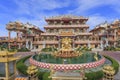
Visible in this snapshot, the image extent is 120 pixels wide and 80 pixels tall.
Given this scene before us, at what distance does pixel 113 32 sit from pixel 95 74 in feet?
130

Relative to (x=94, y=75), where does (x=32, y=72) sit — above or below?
above

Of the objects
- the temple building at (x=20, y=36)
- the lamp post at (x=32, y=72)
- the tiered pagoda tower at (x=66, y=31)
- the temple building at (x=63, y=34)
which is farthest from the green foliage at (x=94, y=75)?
the temple building at (x=20, y=36)

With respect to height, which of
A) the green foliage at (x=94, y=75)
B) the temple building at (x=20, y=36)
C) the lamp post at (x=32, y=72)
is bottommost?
the green foliage at (x=94, y=75)

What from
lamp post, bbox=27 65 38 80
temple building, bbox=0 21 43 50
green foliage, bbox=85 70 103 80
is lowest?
green foliage, bbox=85 70 103 80

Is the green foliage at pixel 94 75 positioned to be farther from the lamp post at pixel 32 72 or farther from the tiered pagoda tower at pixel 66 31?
the tiered pagoda tower at pixel 66 31

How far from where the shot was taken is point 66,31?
5075 centimetres

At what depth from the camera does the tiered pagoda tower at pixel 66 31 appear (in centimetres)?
4794

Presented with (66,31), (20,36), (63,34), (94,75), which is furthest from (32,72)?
(66,31)

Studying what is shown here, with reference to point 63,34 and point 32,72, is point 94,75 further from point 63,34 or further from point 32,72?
point 63,34

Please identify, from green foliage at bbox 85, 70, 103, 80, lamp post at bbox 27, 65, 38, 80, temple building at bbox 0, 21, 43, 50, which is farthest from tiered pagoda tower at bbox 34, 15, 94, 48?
lamp post at bbox 27, 65, 38, 80

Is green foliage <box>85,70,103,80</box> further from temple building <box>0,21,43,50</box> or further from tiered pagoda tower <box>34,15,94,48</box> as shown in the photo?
temple building <box>0,21,43,50</box>

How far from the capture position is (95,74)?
1316cm

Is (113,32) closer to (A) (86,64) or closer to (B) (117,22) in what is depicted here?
(B) (117,22)

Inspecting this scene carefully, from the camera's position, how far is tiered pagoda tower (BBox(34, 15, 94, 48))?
157ft
